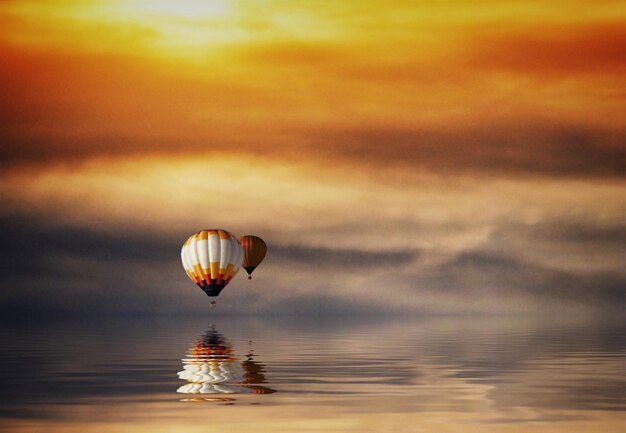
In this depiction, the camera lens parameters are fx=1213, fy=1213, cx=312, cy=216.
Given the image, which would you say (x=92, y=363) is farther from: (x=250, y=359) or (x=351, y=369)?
(x=351, y=369)

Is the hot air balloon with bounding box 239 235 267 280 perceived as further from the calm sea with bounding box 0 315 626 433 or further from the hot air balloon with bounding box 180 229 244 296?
the calm sea with bounding box 0 315 626 433

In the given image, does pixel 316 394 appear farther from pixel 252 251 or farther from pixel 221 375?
pixel 252 251

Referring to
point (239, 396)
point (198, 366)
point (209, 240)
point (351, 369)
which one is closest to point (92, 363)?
point (198, 366)

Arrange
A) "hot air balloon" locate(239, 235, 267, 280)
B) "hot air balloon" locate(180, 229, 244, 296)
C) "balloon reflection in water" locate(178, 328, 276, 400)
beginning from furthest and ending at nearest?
"hot air balloon" locate(239, 235, 267, 280) < "hot air balloon" locate(180, 229, 244, 296) < "balloon reflection in water" locate(178, 328, 276, 400)

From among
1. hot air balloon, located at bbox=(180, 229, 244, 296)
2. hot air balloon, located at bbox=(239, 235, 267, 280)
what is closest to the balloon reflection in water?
hot air balloon, located at bbox=(180, 229, 244, 296)

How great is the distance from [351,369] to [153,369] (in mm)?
9999

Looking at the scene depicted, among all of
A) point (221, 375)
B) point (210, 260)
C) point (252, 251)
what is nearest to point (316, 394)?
point (221, 375)

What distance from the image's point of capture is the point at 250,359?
7169 centimetres

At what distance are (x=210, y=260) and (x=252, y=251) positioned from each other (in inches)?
898

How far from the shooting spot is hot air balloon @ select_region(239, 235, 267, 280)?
13900 cm

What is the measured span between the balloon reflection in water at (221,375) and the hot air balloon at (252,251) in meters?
59.6

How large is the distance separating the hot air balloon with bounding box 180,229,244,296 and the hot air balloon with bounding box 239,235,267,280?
1870 centimetres

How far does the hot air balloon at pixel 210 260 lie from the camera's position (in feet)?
383

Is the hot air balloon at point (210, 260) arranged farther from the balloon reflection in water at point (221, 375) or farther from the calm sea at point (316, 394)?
the calm sea at point (316, 394)
